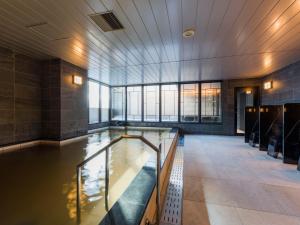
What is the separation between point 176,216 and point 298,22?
3.41 metres

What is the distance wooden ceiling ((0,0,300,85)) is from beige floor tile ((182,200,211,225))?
2573 mm

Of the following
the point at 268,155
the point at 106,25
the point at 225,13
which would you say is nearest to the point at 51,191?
the point at 106,25

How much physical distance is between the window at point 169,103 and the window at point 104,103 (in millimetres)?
2960

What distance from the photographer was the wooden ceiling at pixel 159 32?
→ 232 centimetres

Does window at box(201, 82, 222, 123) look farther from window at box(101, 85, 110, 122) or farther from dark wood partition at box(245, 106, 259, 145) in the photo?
window at box(101, 85, 110, 122)

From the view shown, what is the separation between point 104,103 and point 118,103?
35.2 inches

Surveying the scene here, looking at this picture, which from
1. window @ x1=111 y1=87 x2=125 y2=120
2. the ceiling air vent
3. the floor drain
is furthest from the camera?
window @ x1=111 y1=87 x2=125 y2=120

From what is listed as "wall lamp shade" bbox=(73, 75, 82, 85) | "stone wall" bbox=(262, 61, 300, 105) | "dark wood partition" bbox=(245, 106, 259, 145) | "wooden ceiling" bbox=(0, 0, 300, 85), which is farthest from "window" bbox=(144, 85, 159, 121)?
"stone wall" bbox=(262, 61, 300, 105)

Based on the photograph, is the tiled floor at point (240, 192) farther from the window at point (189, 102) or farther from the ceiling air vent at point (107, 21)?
the window at point (189, 102)

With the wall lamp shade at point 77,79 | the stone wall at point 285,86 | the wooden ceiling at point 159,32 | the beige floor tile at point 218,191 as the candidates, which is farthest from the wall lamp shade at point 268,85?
the wall lamp shade at point 77,79

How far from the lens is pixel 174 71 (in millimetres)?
6082

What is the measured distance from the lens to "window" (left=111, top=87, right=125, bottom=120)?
927 cm

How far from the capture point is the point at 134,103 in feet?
29.9

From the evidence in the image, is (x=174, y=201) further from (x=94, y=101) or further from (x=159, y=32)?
(x=94, y=101)
